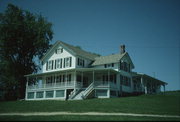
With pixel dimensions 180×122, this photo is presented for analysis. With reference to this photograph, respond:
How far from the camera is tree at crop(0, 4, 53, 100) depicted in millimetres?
43219

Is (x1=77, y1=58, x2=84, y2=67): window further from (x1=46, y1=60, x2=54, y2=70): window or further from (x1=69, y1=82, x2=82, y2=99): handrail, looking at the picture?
(x1=46, y1=60, x2=54, y2=70): window

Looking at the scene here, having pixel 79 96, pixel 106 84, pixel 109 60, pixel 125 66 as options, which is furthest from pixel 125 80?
pixel 79 96

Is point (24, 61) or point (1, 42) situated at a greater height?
point (1, 42)

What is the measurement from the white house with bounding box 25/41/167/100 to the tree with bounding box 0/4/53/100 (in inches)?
346

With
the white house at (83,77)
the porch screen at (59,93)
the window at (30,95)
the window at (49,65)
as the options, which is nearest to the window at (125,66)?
the white house at (83,77)

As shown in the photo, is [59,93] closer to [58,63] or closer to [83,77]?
[83,77]

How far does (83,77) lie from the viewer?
3425 cm

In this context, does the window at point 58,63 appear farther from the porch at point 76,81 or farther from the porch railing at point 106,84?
the porch railing at point 106,84

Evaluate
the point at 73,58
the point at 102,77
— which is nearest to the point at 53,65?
the point at 73,58

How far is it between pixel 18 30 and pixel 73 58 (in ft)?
56.2

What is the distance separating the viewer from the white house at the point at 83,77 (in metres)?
30.1

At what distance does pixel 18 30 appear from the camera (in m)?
43.8

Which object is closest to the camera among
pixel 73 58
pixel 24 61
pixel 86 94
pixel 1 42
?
pixel 86 94

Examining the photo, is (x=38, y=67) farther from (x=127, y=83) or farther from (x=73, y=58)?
(x=127, y=83)
